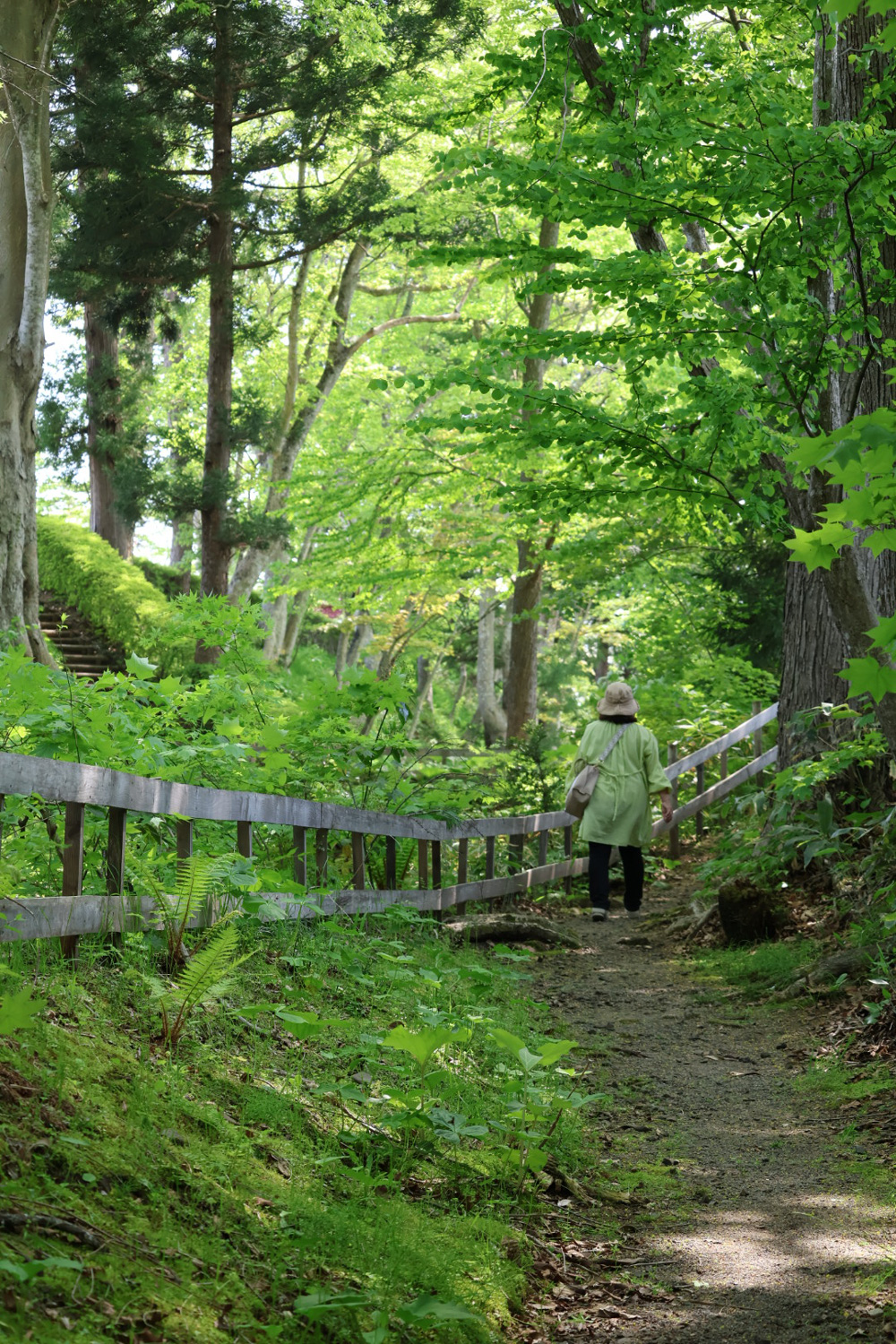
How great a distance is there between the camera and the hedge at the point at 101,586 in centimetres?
1809

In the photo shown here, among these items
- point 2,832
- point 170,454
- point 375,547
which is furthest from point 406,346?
point 2,832

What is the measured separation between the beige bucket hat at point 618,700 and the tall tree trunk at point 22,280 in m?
5.07

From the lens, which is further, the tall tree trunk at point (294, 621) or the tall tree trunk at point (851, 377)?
the tall tree trunk at point (294, 621)

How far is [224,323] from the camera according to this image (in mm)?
16266

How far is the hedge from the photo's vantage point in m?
18.1

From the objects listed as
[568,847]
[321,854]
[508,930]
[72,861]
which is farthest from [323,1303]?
[568,847]

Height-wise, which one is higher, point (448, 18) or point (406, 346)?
point (448, 18)

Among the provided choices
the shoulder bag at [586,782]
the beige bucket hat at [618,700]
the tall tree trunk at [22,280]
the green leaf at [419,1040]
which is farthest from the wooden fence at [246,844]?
the tall tree trunk at [22,280]

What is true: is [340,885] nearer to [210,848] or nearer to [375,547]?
[210,848]

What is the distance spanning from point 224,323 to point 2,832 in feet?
43.3

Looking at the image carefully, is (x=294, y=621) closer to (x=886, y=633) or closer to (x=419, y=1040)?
(x=419, y=1040)

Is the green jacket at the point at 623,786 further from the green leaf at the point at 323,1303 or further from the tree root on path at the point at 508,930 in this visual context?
the green leaf at the point at 323,1303

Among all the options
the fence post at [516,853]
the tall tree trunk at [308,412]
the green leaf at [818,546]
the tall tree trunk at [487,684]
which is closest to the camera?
the green leaf at [818,546]

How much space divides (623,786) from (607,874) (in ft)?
2.72
